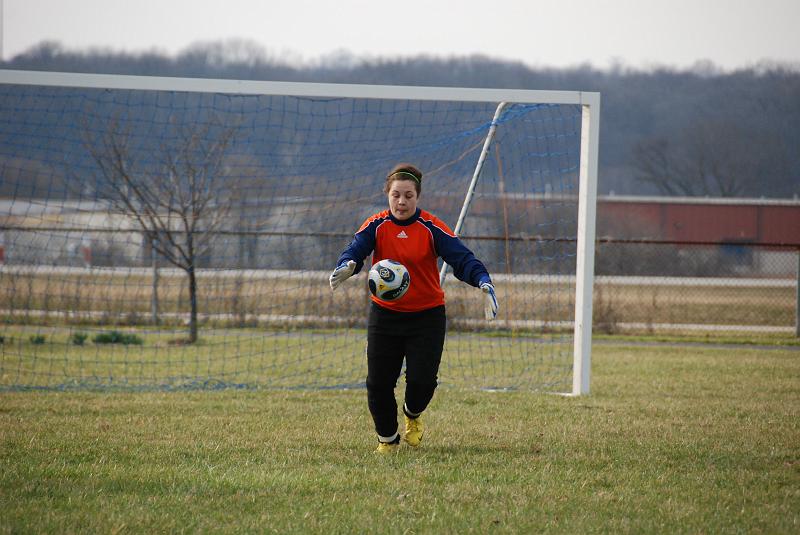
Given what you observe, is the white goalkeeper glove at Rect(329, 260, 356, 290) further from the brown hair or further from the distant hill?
the distant hill

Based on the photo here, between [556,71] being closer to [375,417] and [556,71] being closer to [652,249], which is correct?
[652,249]

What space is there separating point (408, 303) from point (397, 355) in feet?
1.21

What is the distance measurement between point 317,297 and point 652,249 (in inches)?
573

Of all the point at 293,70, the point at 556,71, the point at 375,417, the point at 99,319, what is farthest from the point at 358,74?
the point at 375,417

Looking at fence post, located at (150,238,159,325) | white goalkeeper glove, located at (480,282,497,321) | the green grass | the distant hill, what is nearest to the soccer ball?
white goalkeeper glove, located at (480,282,497,321)

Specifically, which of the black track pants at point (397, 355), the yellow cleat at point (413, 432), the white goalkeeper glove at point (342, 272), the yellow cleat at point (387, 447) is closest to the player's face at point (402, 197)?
the white goalkeeper glove at point (342, 272)

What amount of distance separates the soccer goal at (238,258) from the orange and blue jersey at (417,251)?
329cm

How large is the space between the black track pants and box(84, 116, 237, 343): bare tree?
7.72 meters

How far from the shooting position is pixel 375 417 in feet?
19.4

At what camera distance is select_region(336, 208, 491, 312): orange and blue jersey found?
231 inches

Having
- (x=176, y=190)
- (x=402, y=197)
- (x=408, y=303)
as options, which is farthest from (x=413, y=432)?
(x=176, y=190)

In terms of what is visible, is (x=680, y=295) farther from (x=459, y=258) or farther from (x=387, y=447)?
(x=387, y=447)

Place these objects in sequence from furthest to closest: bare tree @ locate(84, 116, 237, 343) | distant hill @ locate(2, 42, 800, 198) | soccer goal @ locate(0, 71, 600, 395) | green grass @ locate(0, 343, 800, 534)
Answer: distant hill @ locate(2, 42, 800, 198), bare tree @ locate(84, 116, 237, 343), soccer goal @ locate(0, 71, 600, 395), green grass @ locate(0, 343, 800, 534)

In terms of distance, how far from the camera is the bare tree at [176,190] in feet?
43.7
